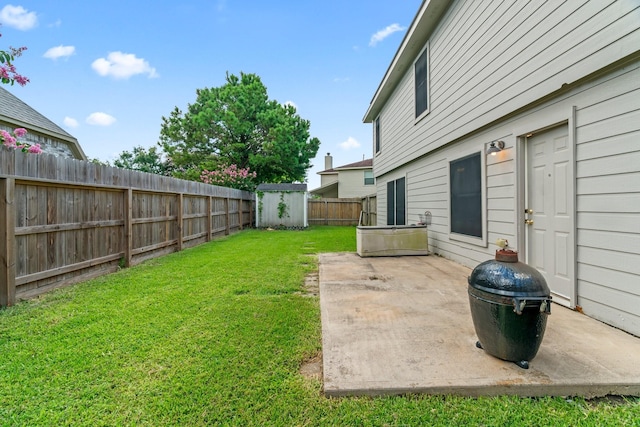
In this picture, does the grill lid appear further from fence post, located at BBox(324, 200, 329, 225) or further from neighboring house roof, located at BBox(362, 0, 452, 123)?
fence post, located at BBox(324, 200, 329, 225)

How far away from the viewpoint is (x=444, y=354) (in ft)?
6.64

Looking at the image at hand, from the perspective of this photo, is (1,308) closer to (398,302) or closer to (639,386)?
(398,302)

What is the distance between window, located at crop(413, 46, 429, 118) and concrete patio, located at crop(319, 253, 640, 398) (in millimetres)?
4478

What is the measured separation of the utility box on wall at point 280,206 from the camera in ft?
45.8

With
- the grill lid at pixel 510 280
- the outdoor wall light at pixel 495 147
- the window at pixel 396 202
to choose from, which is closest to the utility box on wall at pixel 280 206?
the window at pixel 396 202

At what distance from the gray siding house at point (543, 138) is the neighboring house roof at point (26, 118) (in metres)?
10.7

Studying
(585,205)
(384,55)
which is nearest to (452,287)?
(585,205)

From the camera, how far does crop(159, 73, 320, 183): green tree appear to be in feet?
57.4

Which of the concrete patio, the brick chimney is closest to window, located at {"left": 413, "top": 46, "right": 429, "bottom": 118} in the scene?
the concrete patio

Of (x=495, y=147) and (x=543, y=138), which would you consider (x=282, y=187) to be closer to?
(x=495, y=147)

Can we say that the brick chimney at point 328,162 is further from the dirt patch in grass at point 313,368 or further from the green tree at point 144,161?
the dirt patch in grass at point 313,368

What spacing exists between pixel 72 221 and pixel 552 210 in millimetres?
6255

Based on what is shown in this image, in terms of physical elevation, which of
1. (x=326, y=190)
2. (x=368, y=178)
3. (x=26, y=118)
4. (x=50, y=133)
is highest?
(x=26, y=118)

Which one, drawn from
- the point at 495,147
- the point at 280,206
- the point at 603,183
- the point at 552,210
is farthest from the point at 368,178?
the point at 603,183
